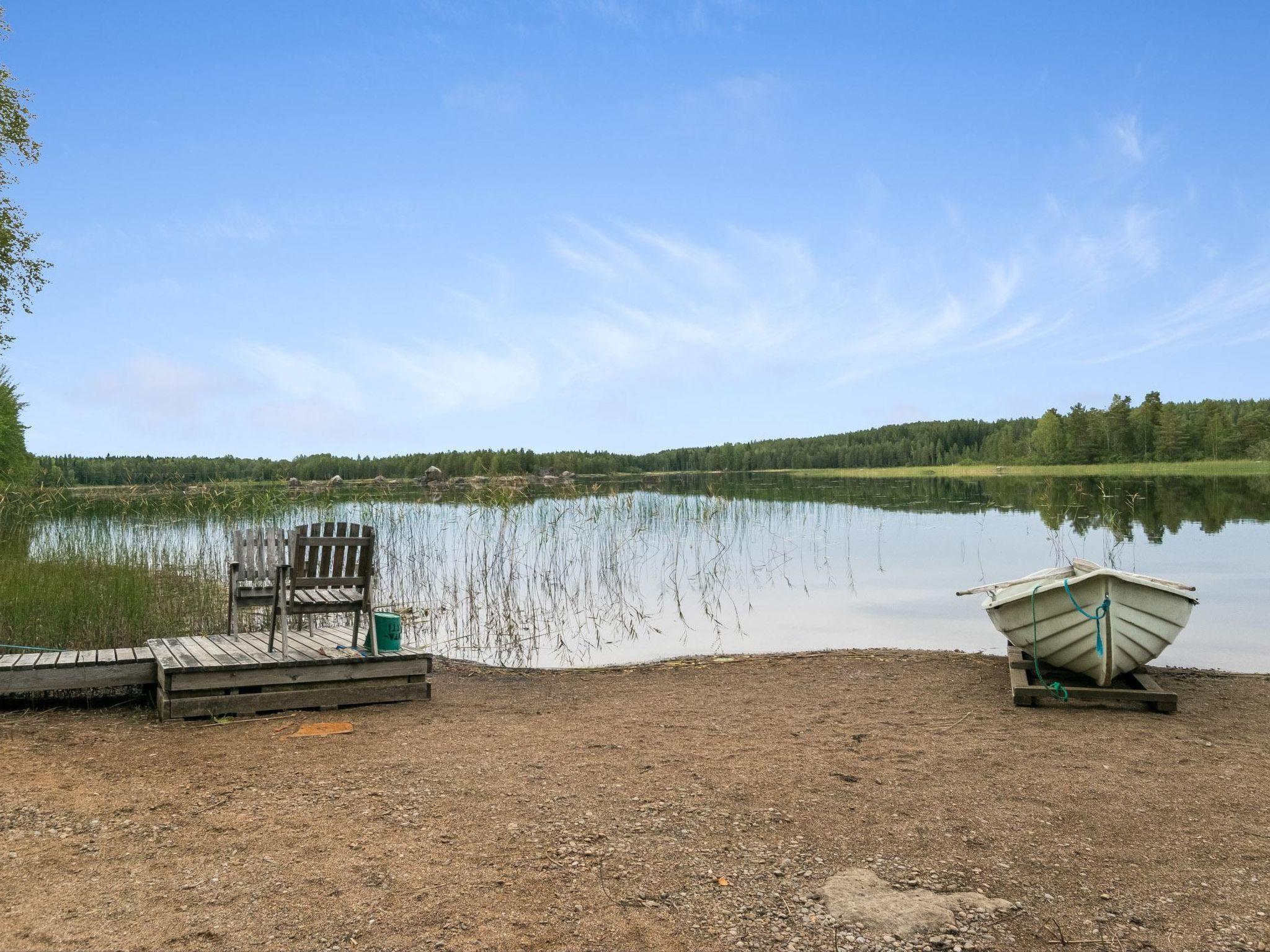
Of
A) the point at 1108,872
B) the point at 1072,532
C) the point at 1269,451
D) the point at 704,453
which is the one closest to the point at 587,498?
the point at 1072,532

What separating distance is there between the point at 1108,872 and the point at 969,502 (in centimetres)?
3391

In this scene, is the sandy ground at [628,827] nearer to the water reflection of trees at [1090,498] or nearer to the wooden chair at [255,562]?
the wooden chair at [255,562]

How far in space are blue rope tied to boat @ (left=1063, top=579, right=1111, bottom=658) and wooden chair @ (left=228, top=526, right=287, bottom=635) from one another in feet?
23.2

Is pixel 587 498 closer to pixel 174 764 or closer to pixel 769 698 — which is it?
pixel 769 698

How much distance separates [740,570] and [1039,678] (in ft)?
33.4

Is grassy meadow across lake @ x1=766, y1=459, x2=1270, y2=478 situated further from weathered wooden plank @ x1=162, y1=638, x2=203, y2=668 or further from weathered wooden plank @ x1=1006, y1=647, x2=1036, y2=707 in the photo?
weathered wooden plank @ x1=162, y1=638, x2=203, y2=668

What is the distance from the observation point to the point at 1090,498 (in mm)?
36062

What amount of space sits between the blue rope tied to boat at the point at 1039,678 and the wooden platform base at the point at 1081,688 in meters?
0.03

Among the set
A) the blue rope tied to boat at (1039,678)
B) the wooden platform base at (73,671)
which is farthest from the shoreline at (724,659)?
the wooden platform base at (73,671)

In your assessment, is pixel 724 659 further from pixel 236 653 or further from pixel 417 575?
pixel 417 575

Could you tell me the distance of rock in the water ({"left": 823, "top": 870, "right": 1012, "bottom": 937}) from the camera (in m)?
3.47

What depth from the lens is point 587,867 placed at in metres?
4.00

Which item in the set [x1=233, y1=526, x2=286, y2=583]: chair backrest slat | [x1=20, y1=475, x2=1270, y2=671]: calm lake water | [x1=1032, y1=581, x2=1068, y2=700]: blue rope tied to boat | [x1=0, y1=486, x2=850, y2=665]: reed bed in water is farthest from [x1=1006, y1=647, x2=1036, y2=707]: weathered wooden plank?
[x1=233, y1=526, x2=286, y2=583]: chair backrest slat

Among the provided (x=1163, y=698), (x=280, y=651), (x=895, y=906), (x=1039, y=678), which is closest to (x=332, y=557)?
(x=280, y=651)
